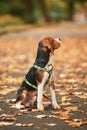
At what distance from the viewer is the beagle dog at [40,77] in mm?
8750

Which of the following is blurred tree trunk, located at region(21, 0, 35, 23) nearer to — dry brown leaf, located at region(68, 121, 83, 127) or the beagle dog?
the beagle dog

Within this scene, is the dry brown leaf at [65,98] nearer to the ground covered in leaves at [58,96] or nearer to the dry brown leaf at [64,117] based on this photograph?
the ground covered in leaves at [58,96]

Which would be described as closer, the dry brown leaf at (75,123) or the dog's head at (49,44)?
the dry brown leaf at (75,123)

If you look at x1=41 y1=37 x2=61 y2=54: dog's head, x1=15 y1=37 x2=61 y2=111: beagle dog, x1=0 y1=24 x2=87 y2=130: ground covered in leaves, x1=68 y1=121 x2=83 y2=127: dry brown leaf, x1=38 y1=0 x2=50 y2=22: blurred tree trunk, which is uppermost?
x1=41 y1=37 x2=61 y2=54: dog's head

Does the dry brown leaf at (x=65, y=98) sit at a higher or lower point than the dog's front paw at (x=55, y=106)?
lower

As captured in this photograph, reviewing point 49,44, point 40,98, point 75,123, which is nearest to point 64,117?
point 75,123

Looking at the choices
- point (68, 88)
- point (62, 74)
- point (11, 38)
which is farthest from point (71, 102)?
point (11, 38)

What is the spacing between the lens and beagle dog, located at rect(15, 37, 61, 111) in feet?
28.7

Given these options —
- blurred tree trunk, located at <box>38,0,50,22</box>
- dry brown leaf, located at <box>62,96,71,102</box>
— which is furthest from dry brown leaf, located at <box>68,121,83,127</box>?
blurred tree trunk, located at <box>38,0,50,22</box>

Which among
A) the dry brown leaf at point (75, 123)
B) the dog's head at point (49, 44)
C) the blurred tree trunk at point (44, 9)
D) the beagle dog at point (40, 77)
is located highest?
the dog's head at point (49, 44)

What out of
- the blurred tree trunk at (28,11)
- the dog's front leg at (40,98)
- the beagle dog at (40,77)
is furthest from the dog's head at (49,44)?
the blurred tree trunk at (28,11)

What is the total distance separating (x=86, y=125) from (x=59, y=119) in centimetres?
60

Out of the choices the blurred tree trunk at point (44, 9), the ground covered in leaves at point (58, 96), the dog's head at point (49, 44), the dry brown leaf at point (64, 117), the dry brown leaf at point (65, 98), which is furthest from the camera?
the blurred tree trunk at point (44, 9)

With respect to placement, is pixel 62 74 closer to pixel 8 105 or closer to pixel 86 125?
pixel 8 105
